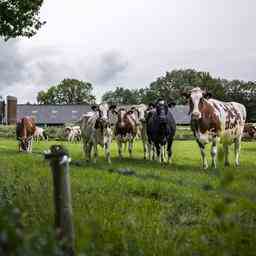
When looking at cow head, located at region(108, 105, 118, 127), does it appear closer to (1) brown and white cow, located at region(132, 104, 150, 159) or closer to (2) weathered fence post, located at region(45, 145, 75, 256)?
(1) brown and white cow, located at region(132, 104, 150, 159)

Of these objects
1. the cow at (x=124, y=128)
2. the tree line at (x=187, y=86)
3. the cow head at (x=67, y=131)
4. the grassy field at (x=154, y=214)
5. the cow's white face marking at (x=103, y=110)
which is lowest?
the grassy field at (x=154, y=214)

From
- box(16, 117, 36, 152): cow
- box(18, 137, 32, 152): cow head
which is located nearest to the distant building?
box(16, 117, 36, 152): cow

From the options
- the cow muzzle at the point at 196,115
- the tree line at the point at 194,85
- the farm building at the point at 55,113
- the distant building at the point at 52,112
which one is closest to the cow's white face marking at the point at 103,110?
the cow muzzle at the point at 196,115

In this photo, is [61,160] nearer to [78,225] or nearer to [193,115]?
[78,225]

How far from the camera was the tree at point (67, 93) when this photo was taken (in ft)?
505

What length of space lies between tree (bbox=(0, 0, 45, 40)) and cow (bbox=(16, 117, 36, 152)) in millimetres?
9836

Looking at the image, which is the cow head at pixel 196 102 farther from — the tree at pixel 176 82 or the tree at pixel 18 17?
the tree at pixel 176 82

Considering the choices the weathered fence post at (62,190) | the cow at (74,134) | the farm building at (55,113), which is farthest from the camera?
the farm building at (55,113)

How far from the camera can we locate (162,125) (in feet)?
69.8

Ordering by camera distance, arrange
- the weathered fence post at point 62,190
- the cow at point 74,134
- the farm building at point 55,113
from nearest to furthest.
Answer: the weathered fence post at point 62,190
the cow at point 74,134
the farm building at point 55,113

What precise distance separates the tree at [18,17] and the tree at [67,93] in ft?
430

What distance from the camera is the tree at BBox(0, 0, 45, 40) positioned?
21344 millimetres

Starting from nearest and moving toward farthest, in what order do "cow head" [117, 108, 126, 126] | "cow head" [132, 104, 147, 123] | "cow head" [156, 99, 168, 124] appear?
"cow head" [156, 99, 168, 124] → "cow head" [117, 108, 126, 126] → "cow head" [132, 104, 147, 123]

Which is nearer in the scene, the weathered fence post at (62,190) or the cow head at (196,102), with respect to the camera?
the weathered fence post at (62,190)
